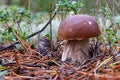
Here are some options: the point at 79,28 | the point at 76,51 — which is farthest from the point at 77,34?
the point at 76,51

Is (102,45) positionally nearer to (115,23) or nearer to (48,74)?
(115,23)

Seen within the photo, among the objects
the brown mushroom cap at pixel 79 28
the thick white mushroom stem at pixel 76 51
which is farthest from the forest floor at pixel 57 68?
the brown mushroom cap at pixel 79 28

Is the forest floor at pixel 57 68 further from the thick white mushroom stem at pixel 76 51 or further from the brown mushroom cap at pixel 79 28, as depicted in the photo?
the brown mushroom cap at pixel 79 28

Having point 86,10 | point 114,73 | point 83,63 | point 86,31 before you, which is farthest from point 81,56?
point 86,10

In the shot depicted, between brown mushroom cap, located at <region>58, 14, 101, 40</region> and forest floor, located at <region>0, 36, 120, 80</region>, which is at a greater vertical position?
brown mushroom cap, located at <region>58, 14, 101, 40</region>

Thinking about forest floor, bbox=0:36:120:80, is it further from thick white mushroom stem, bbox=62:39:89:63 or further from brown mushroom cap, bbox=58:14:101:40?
brown mushroom cap, bbox=58:14:101:40

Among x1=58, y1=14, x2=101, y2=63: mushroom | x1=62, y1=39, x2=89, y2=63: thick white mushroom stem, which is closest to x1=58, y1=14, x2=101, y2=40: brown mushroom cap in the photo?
x1=58, y1=14, x2=101, y2=63: mushroom
